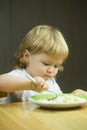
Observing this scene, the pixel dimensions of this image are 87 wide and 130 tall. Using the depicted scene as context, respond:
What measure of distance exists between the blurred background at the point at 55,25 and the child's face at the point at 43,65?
1.64 meters

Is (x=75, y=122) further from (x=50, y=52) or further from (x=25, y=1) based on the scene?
(x=25, y=1)

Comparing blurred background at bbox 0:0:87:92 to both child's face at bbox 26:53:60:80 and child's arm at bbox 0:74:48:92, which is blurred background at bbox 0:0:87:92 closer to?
child's face at bbox 26:53:60:80

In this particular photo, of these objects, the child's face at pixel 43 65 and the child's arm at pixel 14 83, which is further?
the child's face at pixel 43 65

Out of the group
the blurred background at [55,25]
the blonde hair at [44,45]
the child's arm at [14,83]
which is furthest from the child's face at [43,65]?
the blurred background at [55,25]

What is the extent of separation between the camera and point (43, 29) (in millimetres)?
1357

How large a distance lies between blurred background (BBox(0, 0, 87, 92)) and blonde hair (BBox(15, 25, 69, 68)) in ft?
5.00

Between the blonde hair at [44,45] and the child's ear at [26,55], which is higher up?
the blonde hair at [44,45]

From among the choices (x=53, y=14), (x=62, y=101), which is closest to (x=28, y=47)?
(x=62, y=101)

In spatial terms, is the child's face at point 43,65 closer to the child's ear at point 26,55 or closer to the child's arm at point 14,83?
the child's ear at point 26,55

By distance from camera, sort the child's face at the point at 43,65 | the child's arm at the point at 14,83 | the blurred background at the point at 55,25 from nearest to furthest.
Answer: the child's arm at the point at 14,83 → the child's face at the point at 43,65 → the blurred background at the point at 55,25

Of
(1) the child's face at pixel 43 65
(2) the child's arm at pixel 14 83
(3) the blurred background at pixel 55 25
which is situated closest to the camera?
(2) the child's arm at pixel 14 83

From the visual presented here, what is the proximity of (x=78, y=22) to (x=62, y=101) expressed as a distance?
2373 mm

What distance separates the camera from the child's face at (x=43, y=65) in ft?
3.95

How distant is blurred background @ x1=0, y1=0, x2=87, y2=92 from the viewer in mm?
2861
